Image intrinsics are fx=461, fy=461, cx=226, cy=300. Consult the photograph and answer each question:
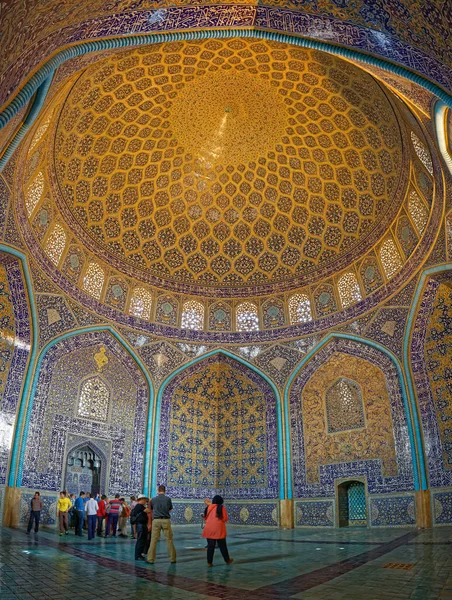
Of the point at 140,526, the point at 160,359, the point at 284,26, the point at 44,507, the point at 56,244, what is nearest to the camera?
the point at 140,526

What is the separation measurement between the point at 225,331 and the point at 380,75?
11362 millimetres

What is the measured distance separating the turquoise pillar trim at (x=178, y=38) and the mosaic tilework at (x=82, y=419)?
30.1 ft

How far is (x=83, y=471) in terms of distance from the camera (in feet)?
48.2

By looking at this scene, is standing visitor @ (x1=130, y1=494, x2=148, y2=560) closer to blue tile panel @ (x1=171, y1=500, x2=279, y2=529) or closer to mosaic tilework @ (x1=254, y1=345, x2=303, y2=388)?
blue tile panel @ (x1=171, y1=500, x2=279, y2=529)

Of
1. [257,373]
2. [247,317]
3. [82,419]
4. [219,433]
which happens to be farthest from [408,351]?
[82,419]

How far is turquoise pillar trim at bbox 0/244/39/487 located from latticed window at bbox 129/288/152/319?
3.89 meters

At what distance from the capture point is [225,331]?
1834cm

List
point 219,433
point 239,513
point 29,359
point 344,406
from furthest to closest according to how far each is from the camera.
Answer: point 219,433, point 239,513, point 344,406, point 29,359

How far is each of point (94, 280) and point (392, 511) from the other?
12.2 metres

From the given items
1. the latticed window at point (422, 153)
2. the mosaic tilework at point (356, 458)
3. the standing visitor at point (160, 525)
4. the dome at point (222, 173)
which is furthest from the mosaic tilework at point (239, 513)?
the latticed window at point (422, 153)

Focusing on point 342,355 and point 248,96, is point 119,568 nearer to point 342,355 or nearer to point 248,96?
point 342,355

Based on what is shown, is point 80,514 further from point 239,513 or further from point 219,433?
point 219,433

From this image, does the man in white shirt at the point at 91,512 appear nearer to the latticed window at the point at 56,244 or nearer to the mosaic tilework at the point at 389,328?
the latticed window at the point at 56,244

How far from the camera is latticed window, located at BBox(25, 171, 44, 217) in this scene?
557 inches
